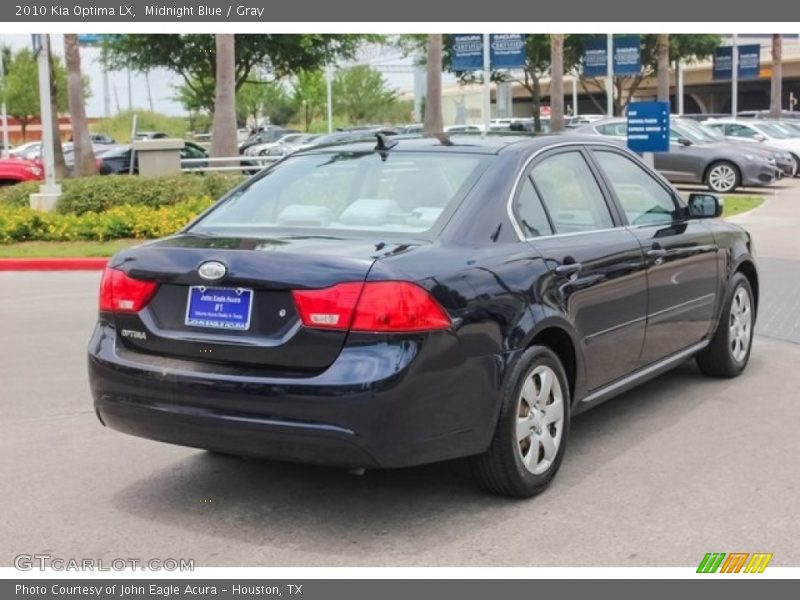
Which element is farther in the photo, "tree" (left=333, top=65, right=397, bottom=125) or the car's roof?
"tree" (left=333, top=65, right=397, bottom=125)

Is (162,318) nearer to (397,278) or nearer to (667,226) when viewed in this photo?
(397,278)

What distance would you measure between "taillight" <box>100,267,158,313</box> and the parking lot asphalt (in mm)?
929

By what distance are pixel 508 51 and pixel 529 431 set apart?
27476 millimetres

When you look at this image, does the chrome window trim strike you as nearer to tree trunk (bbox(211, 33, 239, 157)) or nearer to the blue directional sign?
Result: the blue directional sign

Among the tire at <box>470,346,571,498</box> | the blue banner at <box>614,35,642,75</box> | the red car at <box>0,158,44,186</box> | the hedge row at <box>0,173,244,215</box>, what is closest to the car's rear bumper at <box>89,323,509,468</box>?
the tire at <box>470,346,571,498</box>

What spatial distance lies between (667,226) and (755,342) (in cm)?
262

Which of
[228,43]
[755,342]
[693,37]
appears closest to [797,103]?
[693,37]

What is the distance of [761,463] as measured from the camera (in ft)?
18.1

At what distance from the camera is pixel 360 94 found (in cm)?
9062

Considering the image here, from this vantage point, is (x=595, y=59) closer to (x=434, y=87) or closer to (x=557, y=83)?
(x=557, y=83)

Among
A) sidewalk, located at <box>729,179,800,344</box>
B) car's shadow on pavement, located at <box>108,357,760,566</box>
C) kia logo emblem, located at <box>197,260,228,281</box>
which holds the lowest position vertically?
sidewalk, located at <box>729,179,800,344</box>

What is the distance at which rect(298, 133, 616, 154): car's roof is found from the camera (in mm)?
5508

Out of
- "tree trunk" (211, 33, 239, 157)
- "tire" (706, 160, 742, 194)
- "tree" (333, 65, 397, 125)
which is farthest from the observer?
"tree" (333, 65, 397, 125)

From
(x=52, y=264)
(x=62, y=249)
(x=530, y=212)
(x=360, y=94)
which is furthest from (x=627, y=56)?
(x=360, y=94)
